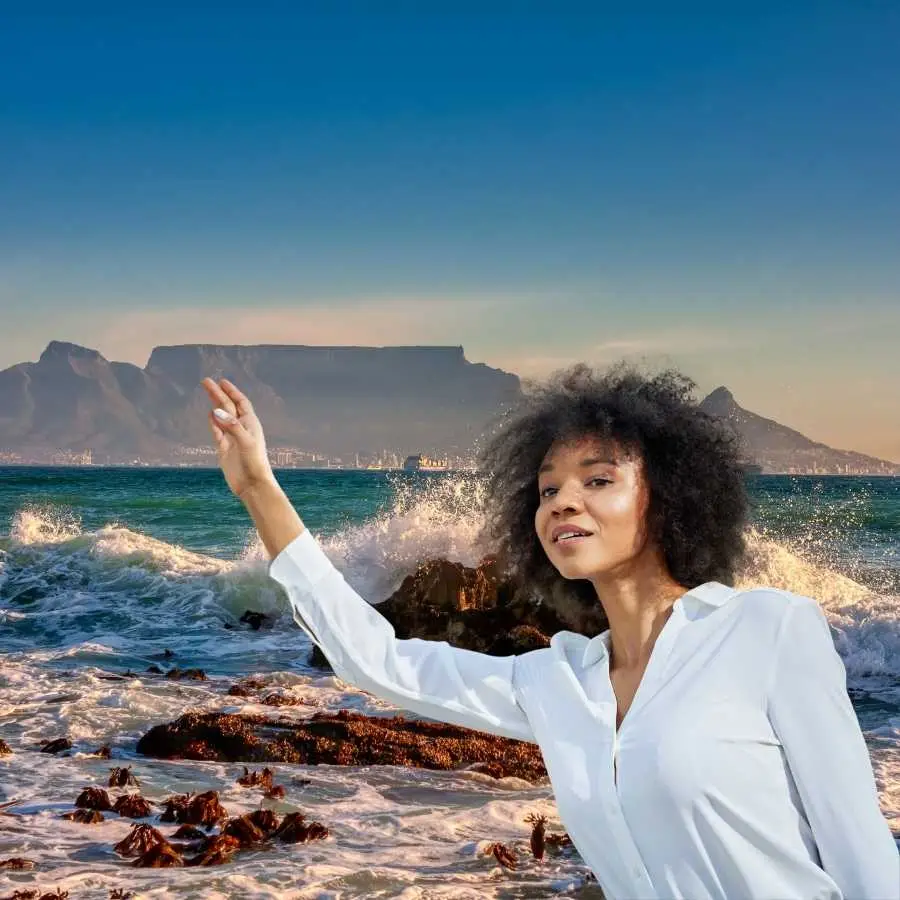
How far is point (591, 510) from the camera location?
2.18 meters

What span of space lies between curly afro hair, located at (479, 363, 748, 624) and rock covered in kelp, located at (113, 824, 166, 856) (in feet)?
12.5

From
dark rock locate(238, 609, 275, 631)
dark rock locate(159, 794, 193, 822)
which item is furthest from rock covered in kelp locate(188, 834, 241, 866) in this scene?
dark rock locate(238, 609, 275, 631)

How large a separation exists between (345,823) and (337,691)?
15.2ft

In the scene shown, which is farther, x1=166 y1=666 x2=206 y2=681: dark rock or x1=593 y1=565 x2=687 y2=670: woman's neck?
x1=166 y1=666 x2=206 y2=681: dark rock

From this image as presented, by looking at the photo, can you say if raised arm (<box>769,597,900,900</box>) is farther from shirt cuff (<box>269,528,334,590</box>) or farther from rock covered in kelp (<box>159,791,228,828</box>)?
rock covered in kelp (<box>159,791,228,828</box>)

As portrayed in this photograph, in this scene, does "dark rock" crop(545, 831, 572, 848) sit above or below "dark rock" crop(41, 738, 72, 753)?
above

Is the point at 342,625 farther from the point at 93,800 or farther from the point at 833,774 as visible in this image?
the point at 93,800

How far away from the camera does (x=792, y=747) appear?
5.77 ft

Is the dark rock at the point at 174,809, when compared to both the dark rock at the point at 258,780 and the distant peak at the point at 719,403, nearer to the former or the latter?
the dark rock at the point at 258,780

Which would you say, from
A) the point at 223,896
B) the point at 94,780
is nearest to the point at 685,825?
the point at 223,896

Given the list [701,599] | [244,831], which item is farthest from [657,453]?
[244,831]

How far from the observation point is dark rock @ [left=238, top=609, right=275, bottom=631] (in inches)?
646

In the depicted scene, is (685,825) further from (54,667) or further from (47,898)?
(54,667)

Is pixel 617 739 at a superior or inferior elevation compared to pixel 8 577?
superior
